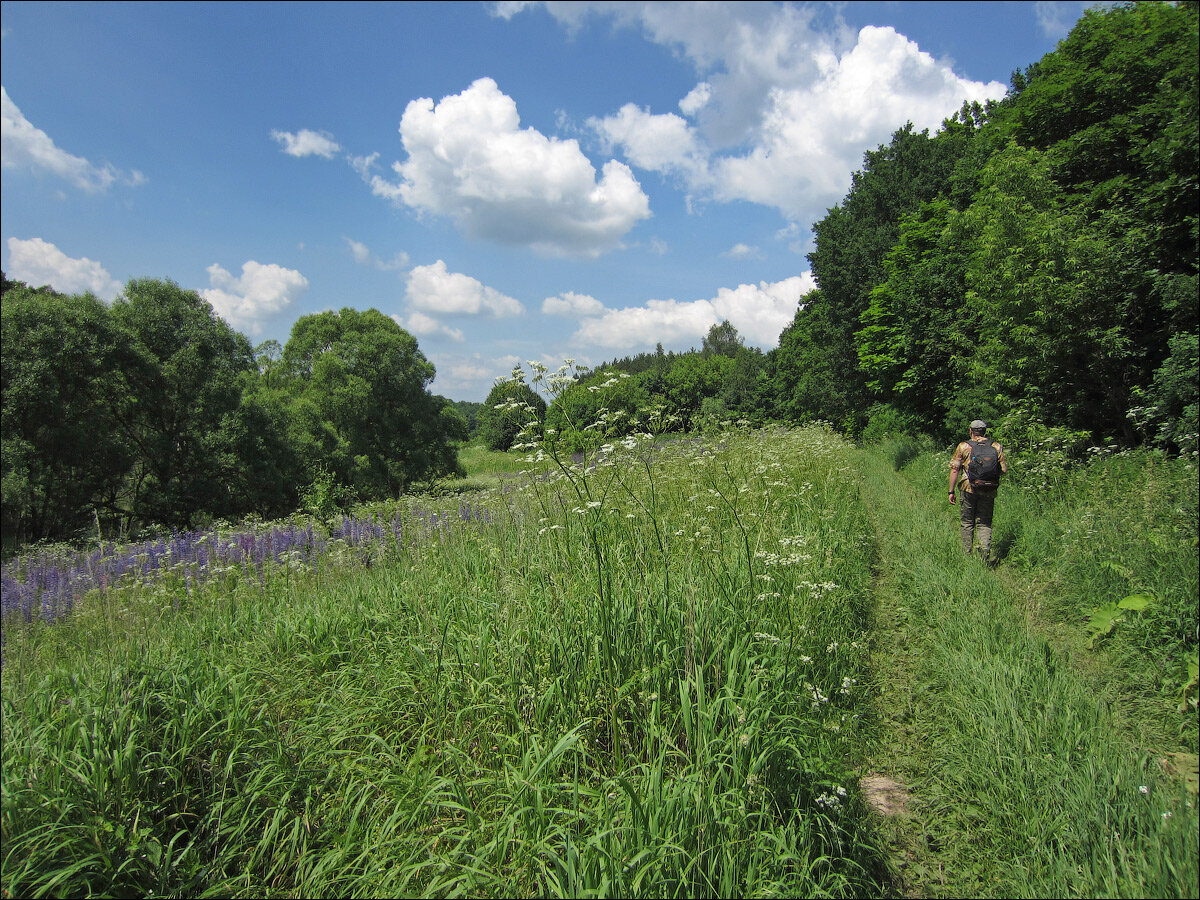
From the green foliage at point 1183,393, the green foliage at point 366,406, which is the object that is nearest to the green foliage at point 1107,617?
the green foliage at point 1183,393

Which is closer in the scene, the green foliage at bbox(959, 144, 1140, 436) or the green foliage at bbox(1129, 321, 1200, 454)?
the green foliage at bbox(1129, 321, 1200, 454)

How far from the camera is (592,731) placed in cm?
291

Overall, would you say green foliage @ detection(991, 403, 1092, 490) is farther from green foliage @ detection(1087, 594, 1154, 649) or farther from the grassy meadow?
green foliage @ detection(1087, 594, 1154, 649)

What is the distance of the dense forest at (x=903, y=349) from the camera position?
689 cm

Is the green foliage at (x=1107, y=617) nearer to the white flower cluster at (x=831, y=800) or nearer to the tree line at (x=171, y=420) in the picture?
the white flower cluster at (x=831, y=800)

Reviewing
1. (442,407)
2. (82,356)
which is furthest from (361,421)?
(82,356)

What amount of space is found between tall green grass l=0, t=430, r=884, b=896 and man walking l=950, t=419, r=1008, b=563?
185 inches

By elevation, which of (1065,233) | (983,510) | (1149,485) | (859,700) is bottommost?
(859,700)

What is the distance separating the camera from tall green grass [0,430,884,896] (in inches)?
88.7

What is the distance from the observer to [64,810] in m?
2.19

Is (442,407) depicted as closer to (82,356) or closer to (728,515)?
(82,356)

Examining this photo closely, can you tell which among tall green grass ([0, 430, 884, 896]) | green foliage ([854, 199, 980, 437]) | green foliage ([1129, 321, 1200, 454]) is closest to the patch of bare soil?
tall green grass ([0, 430, 884, 896])

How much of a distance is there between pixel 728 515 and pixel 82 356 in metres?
16.6

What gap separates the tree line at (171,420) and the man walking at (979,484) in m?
10.6
